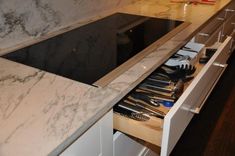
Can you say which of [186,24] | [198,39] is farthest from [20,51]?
[198,39]

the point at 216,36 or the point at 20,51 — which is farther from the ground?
the point at 20,51

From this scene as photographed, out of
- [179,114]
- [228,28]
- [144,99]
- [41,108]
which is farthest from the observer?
[228,28]

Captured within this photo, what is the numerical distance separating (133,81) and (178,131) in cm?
23

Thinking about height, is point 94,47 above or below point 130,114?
above

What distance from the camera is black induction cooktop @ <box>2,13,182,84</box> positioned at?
92 cm

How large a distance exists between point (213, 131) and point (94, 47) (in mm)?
1141

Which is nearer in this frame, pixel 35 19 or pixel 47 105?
pixel 47 105

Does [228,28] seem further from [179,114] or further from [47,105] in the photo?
[47,105]

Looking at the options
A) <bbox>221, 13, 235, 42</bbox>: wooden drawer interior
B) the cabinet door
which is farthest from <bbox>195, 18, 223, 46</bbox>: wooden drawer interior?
the cabinet door

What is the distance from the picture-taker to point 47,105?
2.22 ft

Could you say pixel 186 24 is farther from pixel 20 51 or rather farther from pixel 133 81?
pixel 20 51

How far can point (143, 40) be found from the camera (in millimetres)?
1209

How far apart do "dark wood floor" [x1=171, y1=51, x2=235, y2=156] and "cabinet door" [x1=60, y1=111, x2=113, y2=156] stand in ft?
3.07

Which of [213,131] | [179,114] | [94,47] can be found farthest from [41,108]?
[213,131]
